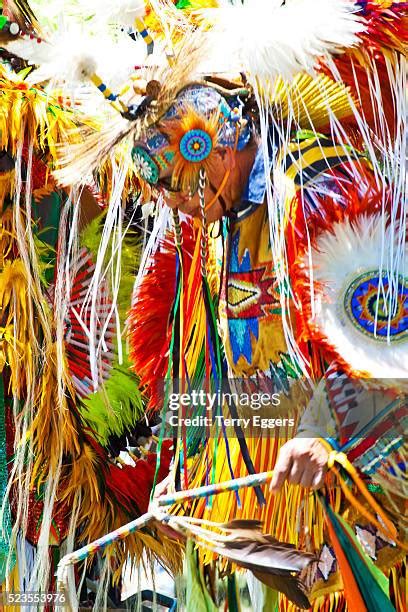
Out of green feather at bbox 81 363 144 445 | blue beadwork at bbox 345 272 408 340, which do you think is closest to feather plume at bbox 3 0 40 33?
green feather at bbox 81 363 144 445

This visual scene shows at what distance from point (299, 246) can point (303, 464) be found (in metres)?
0.42

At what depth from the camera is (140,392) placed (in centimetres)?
317

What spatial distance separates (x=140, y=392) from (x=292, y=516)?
880mm

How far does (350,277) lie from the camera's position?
2.18 metres

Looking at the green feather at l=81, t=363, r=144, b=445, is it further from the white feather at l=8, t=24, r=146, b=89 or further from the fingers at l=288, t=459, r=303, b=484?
the fingers at l=288, t=459, r=303, b=484

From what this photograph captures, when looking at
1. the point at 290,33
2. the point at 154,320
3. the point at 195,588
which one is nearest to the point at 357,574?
the point at 195,588

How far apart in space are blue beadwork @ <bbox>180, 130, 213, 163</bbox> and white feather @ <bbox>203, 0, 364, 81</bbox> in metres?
0.16

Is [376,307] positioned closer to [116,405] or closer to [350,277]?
[350,277]

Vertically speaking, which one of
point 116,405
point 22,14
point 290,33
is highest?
point 22,14

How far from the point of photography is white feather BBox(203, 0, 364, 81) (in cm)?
219

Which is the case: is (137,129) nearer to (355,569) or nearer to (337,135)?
(337,135)

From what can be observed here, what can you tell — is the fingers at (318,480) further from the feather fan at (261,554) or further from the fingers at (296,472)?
the feather fan at (261,554)

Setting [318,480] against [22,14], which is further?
[22,14]

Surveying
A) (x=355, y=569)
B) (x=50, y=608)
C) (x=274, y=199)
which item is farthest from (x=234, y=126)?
(x=50, y=608)
